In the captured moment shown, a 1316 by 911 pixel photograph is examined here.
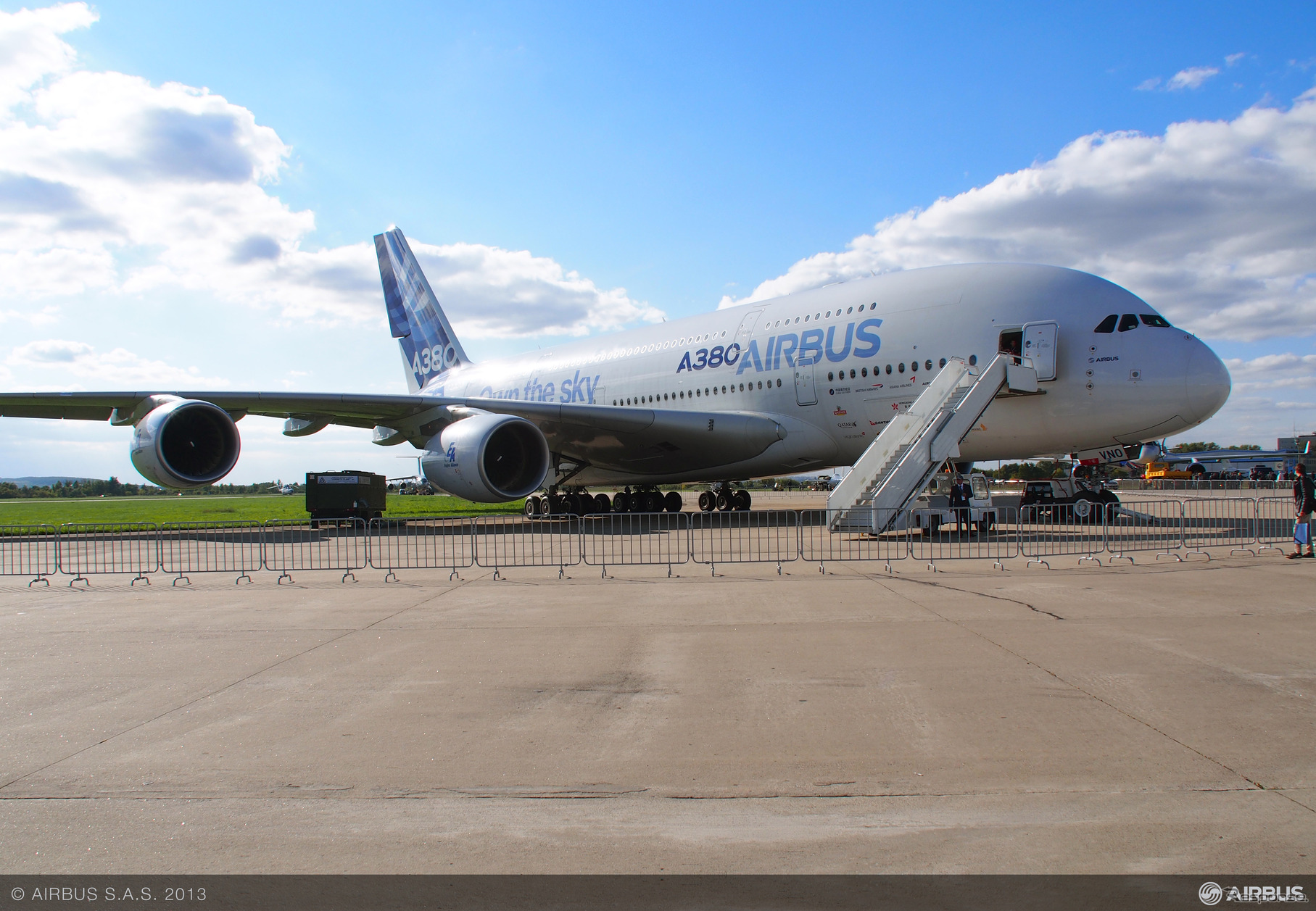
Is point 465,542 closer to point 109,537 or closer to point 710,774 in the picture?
point 109,537

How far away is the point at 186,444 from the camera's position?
16.2 meters

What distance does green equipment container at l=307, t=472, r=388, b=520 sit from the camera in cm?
2167

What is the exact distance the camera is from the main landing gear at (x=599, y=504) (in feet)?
67.4

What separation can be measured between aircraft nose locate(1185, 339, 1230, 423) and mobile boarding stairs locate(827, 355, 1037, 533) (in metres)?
2.24

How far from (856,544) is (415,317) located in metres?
21.3

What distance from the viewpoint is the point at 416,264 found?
28.1 meters

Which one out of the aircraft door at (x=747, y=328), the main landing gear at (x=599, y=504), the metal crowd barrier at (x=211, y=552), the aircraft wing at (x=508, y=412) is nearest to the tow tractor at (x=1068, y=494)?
the aircraft wing at (x=508, y=412)

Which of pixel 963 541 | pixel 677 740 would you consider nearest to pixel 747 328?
pixel 963 541

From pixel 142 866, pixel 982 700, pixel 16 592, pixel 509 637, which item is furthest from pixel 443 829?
pixel 16 592

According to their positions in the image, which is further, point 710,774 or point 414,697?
point 414,697

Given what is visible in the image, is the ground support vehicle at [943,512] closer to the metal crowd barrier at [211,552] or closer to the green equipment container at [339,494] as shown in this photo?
the metal crowd barrier at [211,552]

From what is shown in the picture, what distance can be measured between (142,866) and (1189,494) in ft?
109

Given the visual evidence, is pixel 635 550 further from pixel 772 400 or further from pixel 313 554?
pixel 772 400

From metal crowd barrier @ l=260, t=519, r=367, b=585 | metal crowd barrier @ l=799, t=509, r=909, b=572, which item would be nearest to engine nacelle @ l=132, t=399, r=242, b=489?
metal crowd barrier @ l=260, t=519, r=367, b=585
